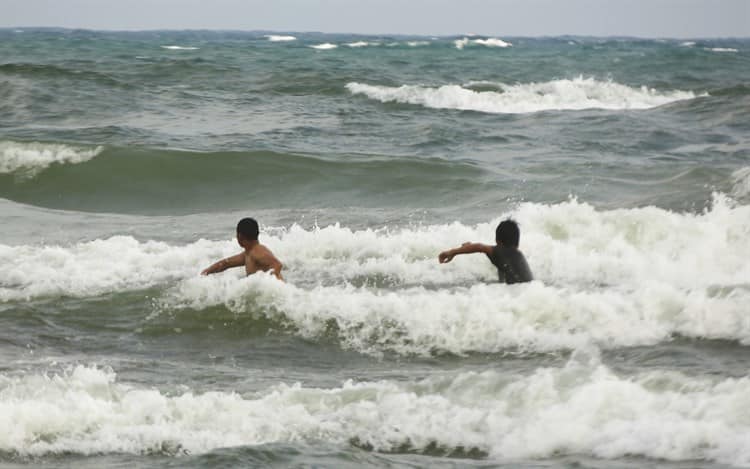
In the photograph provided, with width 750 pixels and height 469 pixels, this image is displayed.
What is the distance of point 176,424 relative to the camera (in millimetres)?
6438

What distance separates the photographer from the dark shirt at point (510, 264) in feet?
30.9

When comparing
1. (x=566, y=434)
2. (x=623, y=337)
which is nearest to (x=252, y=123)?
(x=623, y=337)

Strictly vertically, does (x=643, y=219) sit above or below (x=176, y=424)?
above

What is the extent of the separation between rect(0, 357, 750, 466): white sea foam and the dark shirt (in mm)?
2385

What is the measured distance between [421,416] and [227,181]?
484 inches

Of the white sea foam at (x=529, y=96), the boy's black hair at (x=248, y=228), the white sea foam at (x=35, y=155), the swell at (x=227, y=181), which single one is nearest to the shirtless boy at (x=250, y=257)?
the boy's black hair at (x=248, y=228)

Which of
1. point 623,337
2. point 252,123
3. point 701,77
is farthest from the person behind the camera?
point 701,77

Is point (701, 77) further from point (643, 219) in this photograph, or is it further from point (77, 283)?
point (77, 283)

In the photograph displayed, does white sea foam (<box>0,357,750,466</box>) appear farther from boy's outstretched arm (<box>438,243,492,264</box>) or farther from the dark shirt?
the dark shirt

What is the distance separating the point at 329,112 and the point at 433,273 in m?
15.7

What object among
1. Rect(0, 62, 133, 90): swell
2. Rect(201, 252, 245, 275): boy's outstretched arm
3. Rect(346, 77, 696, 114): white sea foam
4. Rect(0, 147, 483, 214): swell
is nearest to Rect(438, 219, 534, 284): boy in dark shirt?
Rect(201, 252, 245, 275): boy's outstretched arm

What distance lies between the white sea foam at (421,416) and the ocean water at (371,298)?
0.02 meters

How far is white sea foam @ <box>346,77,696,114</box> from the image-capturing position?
99.2 feet

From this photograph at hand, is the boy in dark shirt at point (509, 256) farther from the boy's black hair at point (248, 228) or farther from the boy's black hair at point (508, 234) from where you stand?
the boy's black hair at point (248, 228)
